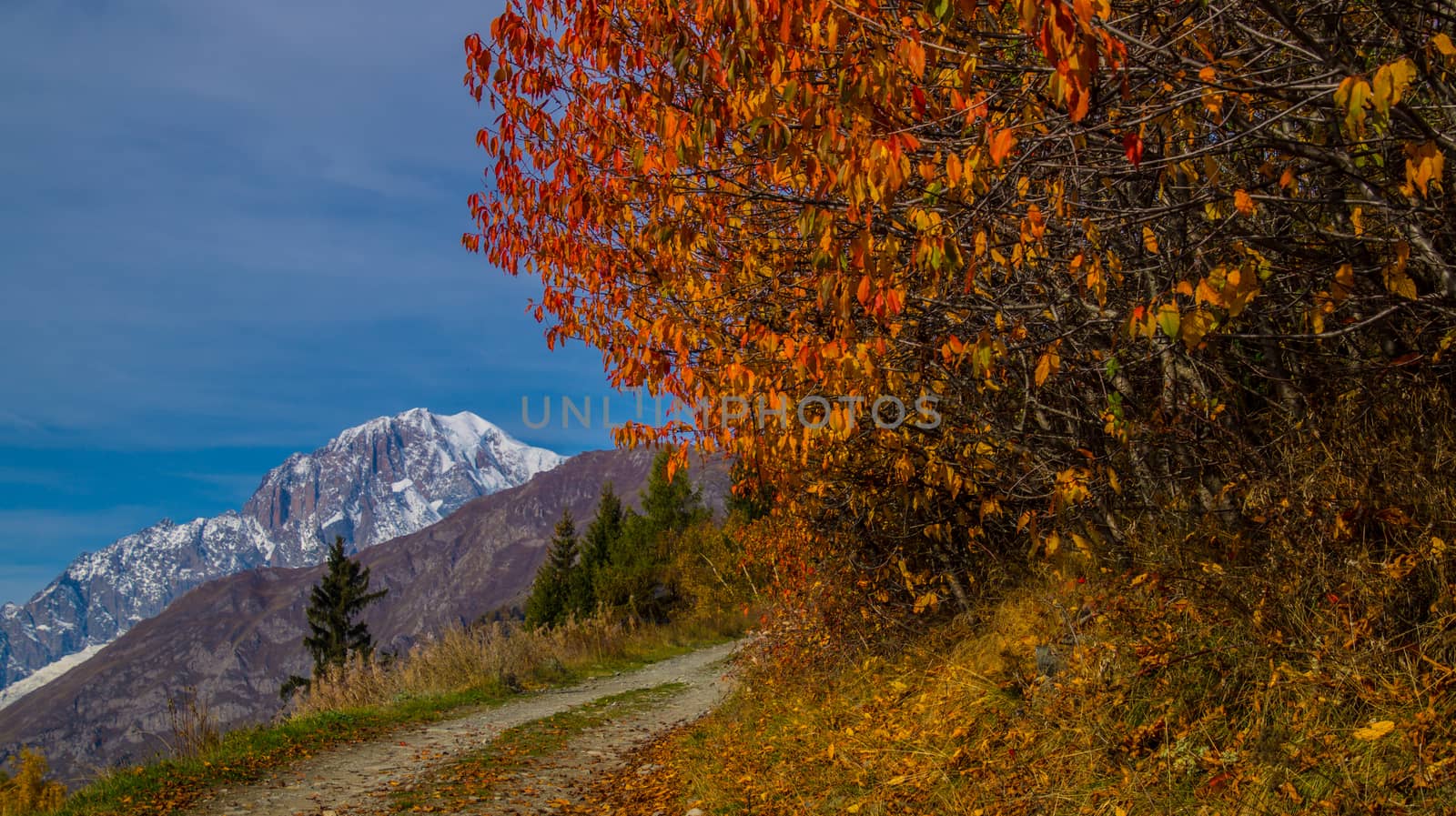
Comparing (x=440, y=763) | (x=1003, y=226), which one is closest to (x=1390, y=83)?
(x=1003, y=226)

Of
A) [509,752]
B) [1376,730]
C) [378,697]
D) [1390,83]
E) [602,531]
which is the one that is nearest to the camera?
[1390,83]

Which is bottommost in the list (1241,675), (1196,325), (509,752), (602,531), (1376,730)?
(509,752)

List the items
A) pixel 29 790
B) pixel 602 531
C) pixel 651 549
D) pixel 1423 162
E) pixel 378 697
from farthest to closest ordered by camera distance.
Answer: pixel 602 531
pixel 651 549
pixel 378 697
pixel 29 790
pixel 1423 162

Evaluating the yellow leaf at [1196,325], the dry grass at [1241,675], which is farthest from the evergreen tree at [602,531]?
the yellow leaf at [1196,325]

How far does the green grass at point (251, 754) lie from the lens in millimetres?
7691

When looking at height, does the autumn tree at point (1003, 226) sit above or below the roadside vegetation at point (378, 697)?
above

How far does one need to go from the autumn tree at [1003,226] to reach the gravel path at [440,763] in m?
3.87

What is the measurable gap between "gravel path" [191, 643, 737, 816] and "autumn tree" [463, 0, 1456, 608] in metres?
→ 3.87

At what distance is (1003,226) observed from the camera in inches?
199

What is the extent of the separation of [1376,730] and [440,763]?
27.1ft

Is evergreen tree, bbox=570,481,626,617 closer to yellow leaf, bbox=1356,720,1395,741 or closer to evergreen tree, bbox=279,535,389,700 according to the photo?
evergreen tree, bbox=279,535,389,700

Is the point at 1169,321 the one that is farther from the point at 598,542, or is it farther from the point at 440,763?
the point at 598,542

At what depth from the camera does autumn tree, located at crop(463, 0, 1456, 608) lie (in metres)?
3.33

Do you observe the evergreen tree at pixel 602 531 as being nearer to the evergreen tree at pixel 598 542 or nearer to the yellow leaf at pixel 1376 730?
the evergreen tree at pixel 598 542
